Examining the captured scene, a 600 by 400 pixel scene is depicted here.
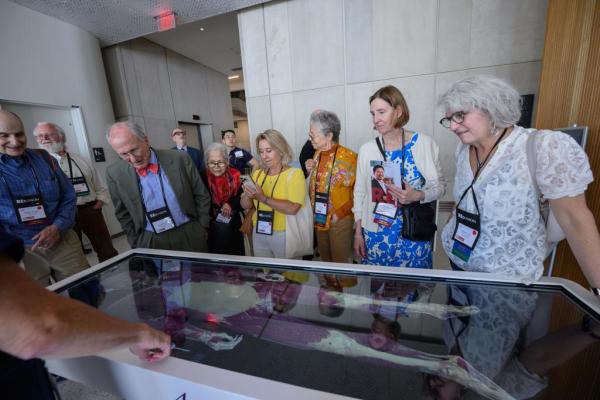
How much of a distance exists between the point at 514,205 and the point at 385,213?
70cm

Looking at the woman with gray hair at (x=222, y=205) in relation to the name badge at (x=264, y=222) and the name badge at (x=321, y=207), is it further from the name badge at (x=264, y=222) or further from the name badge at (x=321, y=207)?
the name badge at (x=321, y=207)

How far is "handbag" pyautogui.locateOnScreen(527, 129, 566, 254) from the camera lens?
1002 millimetres

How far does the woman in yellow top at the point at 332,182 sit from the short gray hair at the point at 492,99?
3.61ft

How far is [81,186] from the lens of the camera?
2.91 metres

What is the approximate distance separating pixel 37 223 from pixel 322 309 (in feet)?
6.77

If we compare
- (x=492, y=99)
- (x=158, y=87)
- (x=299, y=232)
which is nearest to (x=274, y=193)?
(x=299, y=232)

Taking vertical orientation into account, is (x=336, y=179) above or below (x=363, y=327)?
above

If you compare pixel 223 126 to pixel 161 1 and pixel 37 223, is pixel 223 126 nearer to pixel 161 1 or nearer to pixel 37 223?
pixel 161 1

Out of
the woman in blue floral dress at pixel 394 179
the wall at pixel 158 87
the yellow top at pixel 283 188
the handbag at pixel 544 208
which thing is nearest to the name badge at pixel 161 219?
the yellow top at pixel 283 188

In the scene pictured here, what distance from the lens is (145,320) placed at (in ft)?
3.60

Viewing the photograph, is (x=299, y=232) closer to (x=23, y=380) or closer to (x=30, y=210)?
(x=23, y=380)

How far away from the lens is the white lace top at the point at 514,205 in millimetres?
953

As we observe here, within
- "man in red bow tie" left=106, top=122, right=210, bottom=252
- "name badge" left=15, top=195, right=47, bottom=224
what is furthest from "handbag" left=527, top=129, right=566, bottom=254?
"name badge" left=15, top=195, right=47, bottom=224

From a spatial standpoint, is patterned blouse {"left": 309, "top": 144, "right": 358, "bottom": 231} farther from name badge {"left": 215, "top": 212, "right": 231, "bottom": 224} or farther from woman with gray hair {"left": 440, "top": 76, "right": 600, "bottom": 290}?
woman with gray hair {"left": 440, "top": 76, "right": 600, "bottom": 290}
